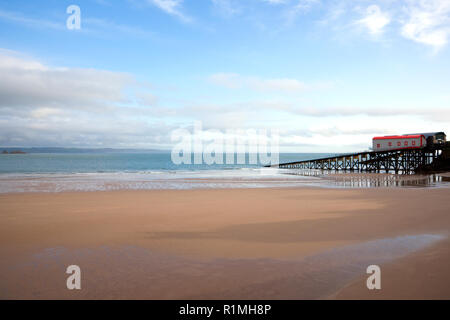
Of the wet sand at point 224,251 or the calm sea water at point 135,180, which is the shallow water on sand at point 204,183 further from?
the wet sand at point 224,251

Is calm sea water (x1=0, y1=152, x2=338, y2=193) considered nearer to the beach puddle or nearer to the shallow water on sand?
the shallow water on sand

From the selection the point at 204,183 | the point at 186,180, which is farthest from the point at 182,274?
the point at 186,180

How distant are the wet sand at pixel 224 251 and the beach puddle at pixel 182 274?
0.07ft

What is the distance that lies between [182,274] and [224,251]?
1666mm

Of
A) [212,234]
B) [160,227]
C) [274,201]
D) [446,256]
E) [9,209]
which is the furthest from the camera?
[274,201]

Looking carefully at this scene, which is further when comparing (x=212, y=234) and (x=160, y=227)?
(x=160, y=227)

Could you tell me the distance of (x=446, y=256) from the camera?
6.48 m

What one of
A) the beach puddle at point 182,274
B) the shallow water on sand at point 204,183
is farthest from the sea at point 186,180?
the beach puddle at point 182,274

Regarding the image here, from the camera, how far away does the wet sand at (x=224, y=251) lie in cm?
510
